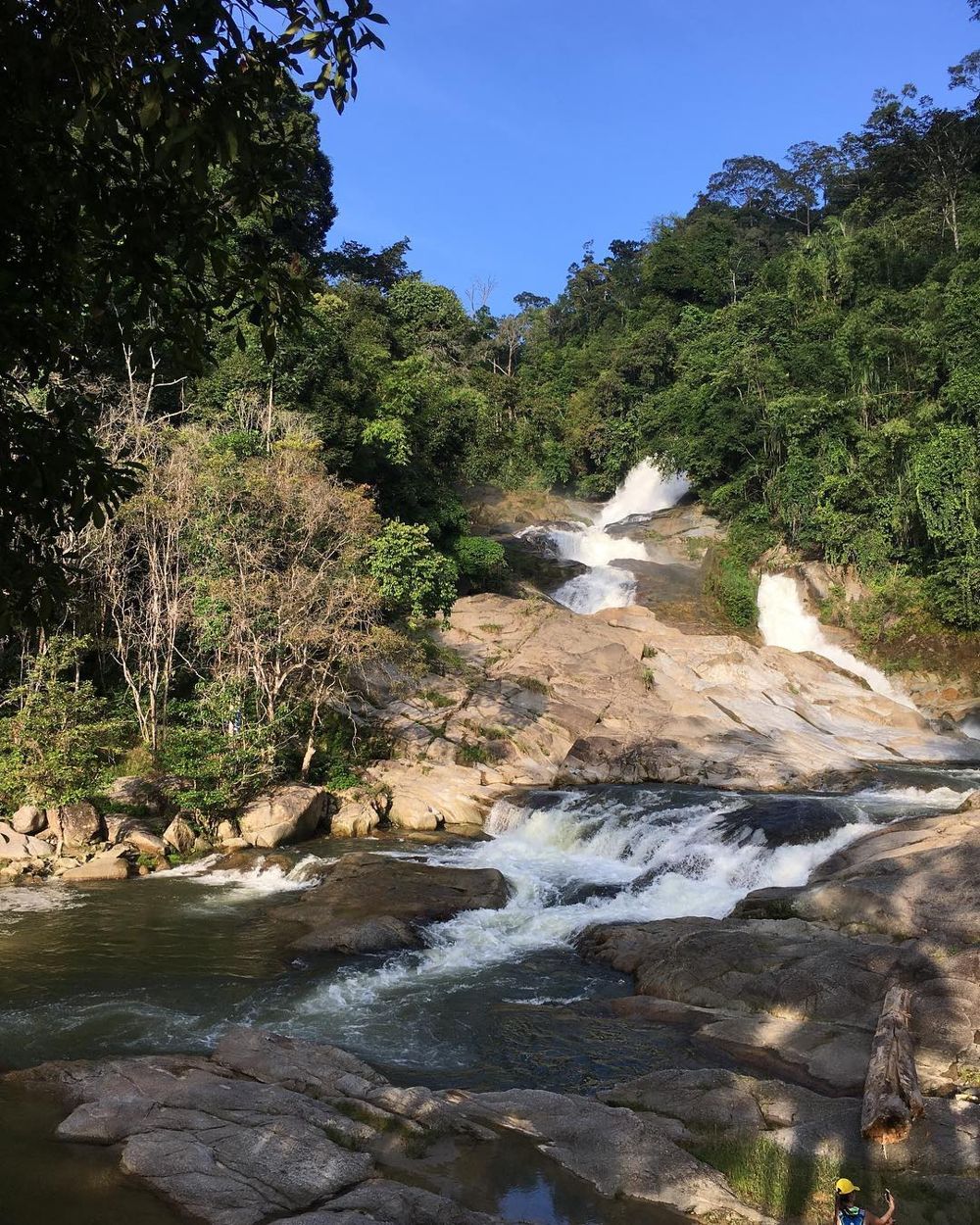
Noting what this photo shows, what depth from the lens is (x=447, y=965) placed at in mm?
11562

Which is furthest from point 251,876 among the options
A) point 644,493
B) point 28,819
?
point 644,493

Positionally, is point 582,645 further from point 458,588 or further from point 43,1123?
point 43,1123

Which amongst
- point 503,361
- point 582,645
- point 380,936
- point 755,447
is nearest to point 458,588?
point 582,645

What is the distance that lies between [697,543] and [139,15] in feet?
111

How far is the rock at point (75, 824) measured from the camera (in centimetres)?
1534

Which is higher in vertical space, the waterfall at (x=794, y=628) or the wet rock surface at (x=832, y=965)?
the waterfall at (x=794, y=628)

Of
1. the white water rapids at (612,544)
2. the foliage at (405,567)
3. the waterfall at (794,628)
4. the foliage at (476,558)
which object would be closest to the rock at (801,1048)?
the foliage at (405,567)

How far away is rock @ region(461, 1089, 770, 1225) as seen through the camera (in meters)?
6.21

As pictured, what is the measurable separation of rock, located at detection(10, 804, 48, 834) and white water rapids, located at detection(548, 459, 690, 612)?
1989 cm

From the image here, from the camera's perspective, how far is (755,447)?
36219 mm

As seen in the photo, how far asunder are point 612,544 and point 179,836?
79.3 feet

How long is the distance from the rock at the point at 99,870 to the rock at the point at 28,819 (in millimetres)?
1164

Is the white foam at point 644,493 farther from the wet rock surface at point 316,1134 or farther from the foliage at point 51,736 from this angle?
the wet rock surface at point 316,1134

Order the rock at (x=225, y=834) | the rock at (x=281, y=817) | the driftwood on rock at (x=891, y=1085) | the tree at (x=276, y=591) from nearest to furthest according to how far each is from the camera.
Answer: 1. the driftwood on rock at (x=891, y=1085)
2. the rock at (x=225, y=834)
3. the rock at (x=281, y=817)
4. the tree at (x=276, y=591)
